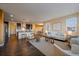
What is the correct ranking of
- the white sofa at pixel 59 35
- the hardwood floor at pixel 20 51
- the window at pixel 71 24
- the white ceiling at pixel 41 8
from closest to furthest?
1. the hardwood floor at pixel 20 51
2. the white ceiling at pixel 41 8
3. the window at pixel 71 24
4. the white sofa at pixel 59 35

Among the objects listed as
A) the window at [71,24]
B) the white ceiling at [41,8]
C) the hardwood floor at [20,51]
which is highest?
the white ceiling at [41,8]

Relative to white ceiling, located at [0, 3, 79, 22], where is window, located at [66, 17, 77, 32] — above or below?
below

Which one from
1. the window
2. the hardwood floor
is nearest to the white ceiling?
the window

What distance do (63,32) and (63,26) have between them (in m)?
0.44

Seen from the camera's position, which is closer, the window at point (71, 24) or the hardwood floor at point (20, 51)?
the hardwood floor at point (20, 51)

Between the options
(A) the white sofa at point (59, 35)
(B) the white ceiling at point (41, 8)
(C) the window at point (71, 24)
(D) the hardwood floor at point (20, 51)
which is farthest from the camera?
(A) the white sofa at point (59, 35)

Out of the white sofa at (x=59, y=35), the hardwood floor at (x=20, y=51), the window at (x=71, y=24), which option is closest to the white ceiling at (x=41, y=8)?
the window at (x=71, y=24)

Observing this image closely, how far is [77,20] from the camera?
6523mm

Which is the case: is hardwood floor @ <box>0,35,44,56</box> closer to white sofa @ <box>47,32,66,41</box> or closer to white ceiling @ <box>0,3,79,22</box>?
white ceiling @ <box>0,3,79,22</box>

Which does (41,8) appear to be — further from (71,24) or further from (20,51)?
(71,24)

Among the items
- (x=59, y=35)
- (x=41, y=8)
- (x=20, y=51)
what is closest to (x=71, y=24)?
(x=59, y=35)

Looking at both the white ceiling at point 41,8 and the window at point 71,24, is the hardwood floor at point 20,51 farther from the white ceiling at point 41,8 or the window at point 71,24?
the window at point 71,24

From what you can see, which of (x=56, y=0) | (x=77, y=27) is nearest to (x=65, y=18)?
(x=77, y=27)

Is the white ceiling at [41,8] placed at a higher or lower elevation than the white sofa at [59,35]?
higher
